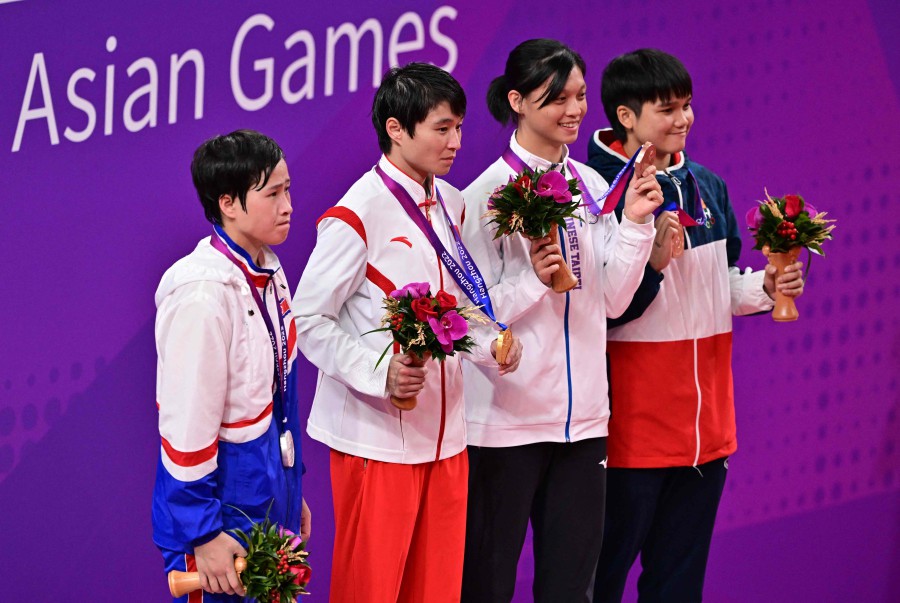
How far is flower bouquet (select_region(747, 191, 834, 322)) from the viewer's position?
12.1ft

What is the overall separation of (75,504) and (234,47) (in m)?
1.60

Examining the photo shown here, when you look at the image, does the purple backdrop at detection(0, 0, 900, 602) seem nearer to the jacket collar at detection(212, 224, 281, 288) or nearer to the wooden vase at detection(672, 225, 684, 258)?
the wooden vase at detection(672, 225, 684, 258)

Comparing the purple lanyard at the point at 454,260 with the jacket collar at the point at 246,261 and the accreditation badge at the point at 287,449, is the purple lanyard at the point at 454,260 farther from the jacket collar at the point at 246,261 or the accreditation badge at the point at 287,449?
the accreditation badge at the point at 287,449

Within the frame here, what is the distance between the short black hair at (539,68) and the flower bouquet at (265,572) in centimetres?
152

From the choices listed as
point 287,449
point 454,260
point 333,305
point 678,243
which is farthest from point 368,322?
point 678,243

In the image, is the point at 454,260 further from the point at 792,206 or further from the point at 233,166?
the point at 792,206

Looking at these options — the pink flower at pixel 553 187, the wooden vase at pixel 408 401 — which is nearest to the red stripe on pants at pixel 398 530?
the wooden vase at pixel 408 401

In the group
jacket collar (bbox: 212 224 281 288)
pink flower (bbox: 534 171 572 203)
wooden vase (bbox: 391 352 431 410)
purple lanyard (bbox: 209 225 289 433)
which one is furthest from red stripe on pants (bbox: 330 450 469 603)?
pink flower (bbox: 534 171 572 203)

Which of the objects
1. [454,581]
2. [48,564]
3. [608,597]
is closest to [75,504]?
[48,564]

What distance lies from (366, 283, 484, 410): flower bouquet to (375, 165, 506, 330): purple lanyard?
28 centimetres

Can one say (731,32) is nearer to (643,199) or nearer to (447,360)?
(643,199)

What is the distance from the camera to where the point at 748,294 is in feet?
12.7

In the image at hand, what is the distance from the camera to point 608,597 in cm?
382

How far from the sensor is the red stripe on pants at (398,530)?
10.2 ft
